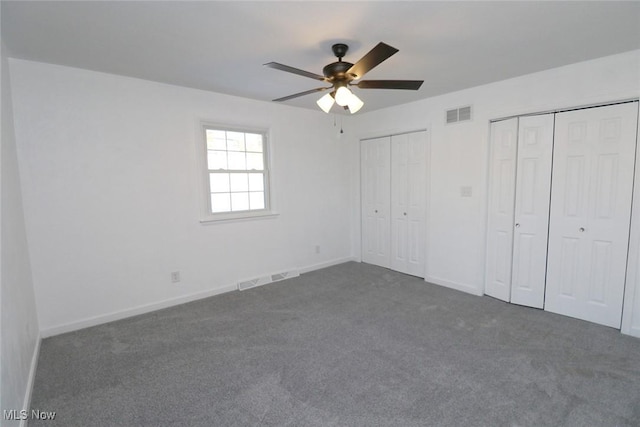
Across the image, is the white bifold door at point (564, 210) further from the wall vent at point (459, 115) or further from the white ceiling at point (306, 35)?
the white ceiling at point (306, 35)

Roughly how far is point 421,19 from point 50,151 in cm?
336

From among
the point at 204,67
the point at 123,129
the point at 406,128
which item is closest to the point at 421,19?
the point at 204,67

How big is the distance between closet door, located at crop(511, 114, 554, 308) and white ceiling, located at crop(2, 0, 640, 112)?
67 cm

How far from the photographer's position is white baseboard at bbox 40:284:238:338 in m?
2.96

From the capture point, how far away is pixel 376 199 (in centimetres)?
505

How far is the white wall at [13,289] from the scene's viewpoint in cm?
171

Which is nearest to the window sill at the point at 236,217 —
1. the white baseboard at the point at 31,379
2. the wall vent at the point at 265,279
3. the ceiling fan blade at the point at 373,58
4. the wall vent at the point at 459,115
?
the wall vent at the point at 265,279

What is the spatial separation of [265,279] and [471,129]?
3.32 metres

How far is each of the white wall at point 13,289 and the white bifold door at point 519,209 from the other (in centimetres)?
428

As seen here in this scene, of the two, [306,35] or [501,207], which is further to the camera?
[501,207]

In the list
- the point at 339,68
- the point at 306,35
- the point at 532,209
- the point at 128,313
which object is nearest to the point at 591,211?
the point at 532,209

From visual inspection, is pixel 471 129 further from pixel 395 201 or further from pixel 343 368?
pixel 343 368

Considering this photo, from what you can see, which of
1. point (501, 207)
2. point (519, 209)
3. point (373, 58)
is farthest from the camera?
point (501, 207)

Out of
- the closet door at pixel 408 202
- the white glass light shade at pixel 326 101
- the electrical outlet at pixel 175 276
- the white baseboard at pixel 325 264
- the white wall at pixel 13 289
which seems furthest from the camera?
the white baseboard at pixel 325 264
